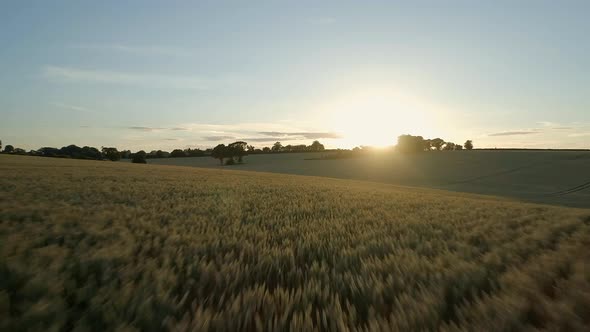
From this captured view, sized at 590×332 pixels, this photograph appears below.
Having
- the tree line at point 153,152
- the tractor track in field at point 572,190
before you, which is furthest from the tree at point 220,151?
the tractor track in field at point 572,190

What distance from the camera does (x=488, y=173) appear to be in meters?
47.5

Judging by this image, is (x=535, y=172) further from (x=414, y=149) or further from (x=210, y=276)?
(x=210, y=276)

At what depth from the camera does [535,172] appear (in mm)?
45250

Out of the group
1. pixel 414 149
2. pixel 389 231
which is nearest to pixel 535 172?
pixel 414 149

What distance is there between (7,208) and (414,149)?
286ft

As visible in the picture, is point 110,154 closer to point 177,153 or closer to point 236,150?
point 177,153

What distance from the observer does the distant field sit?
114ft

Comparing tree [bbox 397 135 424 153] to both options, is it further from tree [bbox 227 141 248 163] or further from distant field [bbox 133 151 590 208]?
tree [bbox 227 141 248 163]

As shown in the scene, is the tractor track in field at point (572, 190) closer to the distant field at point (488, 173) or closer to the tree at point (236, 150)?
the distant field at point (488, 173)

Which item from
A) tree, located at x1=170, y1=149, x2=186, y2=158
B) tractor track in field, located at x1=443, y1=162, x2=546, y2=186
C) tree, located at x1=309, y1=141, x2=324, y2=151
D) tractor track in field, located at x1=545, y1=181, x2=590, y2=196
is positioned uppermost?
tree, located at x1=309, y1=141, x2=324, y2=151

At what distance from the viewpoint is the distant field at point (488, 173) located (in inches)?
1363

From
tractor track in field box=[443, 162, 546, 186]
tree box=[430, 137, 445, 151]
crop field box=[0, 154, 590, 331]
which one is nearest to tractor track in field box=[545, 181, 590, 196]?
tractor track in field box=[443, 162, 546, 186]

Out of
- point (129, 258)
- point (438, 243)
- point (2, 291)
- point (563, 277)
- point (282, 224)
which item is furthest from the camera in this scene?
point (282, 224)

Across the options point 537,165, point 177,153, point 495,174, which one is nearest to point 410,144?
point 537,165
